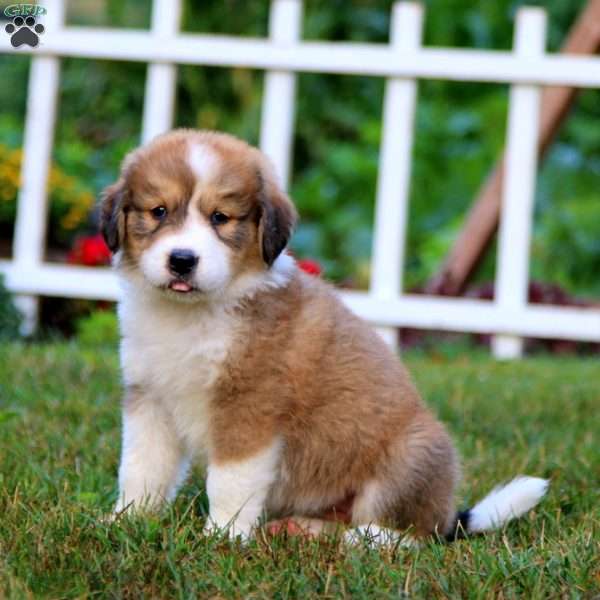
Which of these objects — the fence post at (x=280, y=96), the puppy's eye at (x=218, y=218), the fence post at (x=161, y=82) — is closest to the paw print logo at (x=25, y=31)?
the fence post at (x=161, y=82)

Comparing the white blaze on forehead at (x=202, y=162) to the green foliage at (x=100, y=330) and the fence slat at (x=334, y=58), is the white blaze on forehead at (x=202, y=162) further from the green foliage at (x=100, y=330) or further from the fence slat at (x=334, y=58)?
the fence slat at (x=334, y=58)

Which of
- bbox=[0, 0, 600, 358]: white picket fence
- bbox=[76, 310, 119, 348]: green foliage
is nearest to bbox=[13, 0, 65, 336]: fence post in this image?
bbox=[0, 0, 600, 358]: white picket fence

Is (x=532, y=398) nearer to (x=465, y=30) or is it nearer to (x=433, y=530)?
(x=433, y=530)

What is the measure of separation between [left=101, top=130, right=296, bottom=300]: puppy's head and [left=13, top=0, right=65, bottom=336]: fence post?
4393 millimetres

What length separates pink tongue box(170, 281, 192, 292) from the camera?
350cm

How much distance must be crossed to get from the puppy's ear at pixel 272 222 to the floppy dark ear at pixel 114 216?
0.44 meters

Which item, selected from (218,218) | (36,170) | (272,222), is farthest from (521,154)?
(218,218)

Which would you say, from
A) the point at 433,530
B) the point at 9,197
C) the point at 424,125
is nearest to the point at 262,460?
the point at 433,530

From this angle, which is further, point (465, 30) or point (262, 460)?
point (465, 30)

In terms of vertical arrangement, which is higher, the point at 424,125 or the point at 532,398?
the point at 424,125

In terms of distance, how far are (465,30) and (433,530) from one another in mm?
9158

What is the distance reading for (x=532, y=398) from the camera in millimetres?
6074

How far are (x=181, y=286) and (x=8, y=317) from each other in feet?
14.2

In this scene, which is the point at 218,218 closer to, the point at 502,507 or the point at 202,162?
the point at 202,162
